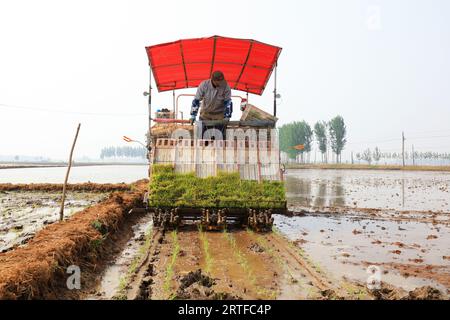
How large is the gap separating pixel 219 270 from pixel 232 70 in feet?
24.9

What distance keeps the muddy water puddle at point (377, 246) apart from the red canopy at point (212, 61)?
4666 millimetres

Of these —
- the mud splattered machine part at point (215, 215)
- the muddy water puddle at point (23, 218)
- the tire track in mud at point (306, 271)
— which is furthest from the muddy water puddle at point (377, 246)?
the muddy water puddle at point (23, 218)

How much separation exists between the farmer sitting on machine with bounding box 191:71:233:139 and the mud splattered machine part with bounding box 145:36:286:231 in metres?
0.26

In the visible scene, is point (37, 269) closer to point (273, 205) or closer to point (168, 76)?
point (273, 205)

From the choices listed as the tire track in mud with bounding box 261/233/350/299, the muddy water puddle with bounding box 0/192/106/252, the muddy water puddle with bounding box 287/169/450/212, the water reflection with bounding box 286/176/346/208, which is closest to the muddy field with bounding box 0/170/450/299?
the tire track in mud with bounding box 261/233/350/299

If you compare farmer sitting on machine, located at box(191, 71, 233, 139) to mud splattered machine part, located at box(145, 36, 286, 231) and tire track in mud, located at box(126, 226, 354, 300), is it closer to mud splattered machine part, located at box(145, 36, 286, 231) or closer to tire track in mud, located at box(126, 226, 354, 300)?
mud splattered machine part, located at box(145, 36, 286, 231)

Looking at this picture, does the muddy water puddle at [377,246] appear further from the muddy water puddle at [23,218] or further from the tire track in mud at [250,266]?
the muddy water puddle at [23,218]

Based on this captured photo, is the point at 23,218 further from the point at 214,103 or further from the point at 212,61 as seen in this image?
the point at 212,61

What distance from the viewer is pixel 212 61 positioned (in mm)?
10531

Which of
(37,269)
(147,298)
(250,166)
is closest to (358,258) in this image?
(250,166)

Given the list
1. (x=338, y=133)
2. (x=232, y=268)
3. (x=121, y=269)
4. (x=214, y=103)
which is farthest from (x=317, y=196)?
(x=338, y=133)

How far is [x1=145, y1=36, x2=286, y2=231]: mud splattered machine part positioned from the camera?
7602 mm

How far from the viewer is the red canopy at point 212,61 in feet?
30.9

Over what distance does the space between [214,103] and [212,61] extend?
2368 millimetres
